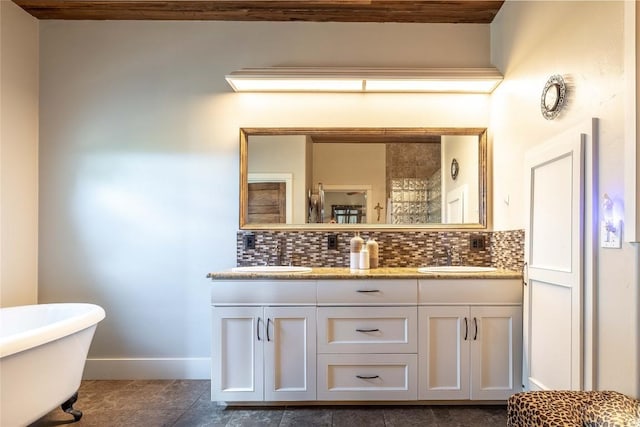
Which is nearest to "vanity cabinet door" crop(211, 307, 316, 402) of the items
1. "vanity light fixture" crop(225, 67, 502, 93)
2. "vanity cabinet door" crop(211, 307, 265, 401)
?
"vanity cabinet door" crop(211, 307, 265, 401)

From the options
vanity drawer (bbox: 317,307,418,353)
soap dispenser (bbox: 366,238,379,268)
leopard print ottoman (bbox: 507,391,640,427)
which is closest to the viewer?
leopard print ottoman (bbox: 507,391,640,427)

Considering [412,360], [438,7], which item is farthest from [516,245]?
[438,7]

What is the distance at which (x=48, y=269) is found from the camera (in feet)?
9.43

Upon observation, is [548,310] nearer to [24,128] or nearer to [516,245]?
[516,245]

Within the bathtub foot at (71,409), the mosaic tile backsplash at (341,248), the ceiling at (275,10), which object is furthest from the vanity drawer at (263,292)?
the ceiling at (275,10)

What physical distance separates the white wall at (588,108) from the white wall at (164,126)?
0.48 m

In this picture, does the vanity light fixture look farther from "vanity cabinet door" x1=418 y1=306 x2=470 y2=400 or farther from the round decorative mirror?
"vanity cabinet door" x1=418 y1=306 x2=470 y2=400

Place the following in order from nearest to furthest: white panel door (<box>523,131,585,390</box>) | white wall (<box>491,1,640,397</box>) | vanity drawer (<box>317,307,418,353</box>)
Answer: white wall (<box>491,1,640,397</box>), white panel door (<box>523,131,585,390</box>), vanity drawer (<box>317,307,418,353</box>)

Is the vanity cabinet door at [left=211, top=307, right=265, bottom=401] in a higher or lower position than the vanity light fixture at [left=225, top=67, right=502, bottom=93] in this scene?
lower

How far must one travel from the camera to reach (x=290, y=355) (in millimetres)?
2287

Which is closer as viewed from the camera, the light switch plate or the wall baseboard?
the light switch plate

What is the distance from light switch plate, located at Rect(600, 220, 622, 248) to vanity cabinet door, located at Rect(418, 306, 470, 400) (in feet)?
3.02

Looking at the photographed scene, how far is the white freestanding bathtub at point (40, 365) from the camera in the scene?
1.72 m

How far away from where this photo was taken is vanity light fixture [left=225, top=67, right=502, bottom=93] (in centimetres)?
262
